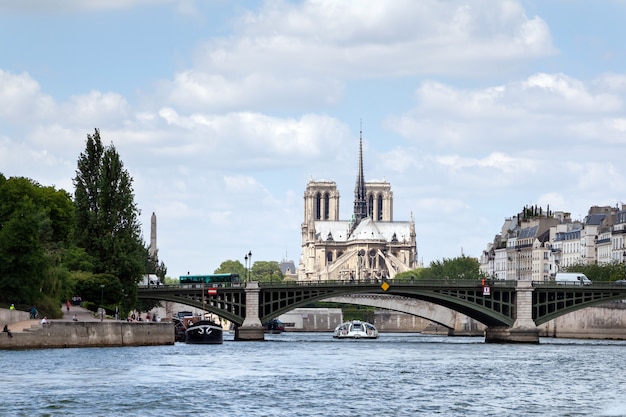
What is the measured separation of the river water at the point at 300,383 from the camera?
5588 centimetres

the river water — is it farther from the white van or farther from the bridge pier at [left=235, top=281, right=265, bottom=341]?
the white van

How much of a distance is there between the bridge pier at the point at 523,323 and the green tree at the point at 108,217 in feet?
93.3

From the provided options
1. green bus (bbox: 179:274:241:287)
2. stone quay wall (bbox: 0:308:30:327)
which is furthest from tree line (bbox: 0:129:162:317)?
A: green bus (bbox: 179:274:241:287)

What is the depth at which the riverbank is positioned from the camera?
3228 inches

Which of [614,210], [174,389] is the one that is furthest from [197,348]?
[614,210]

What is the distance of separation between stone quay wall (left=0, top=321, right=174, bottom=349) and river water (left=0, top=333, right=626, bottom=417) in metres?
1.15


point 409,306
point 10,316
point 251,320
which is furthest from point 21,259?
point 409,306

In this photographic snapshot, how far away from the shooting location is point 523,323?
119688 mm

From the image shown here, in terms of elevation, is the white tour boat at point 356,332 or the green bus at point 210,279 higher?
the green bus at point 210,279

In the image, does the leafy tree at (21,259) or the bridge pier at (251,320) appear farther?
the bridge pier at (251,320)

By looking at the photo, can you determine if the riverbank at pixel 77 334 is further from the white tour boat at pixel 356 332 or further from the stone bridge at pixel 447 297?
the white tour boat at pixel 356 332

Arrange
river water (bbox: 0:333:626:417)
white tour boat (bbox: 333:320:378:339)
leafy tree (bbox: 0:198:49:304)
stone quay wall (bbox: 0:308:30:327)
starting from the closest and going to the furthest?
river water (bbox: 0:333:626:417)
stone quay wall (bbox: 0:308:30:327)
leafy tree (bbox: 0:198:49:304)
white tour boat (bbox: 333:320:378:339)

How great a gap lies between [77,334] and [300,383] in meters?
20.6

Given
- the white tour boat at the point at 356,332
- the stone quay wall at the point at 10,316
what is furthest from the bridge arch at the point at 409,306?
the stone quay wall at the point at 10,316
